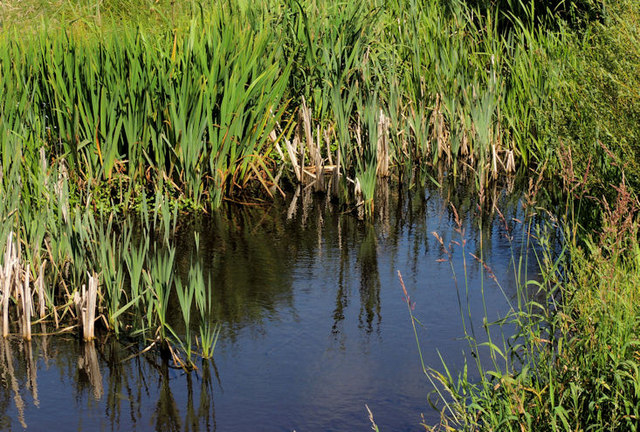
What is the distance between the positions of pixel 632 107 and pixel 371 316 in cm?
226

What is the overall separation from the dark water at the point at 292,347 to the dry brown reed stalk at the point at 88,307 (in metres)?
0.09

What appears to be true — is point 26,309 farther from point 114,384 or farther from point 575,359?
point 575,359

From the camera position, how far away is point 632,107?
594cm

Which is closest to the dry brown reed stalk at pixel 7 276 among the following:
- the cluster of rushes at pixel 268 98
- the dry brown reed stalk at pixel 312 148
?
the cluster of rushes at pixel 268 98

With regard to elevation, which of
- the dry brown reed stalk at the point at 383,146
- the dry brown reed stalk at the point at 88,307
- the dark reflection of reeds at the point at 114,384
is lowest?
the dark reflection of reeds at the point at 114,384

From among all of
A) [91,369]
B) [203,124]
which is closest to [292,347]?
[91,369]

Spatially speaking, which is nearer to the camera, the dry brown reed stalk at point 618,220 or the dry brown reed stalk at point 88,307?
the dry brown reed stalk at point 618,220

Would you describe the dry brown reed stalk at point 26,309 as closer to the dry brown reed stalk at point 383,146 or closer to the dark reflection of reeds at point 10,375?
the dark reflection of reeds at point 10,375

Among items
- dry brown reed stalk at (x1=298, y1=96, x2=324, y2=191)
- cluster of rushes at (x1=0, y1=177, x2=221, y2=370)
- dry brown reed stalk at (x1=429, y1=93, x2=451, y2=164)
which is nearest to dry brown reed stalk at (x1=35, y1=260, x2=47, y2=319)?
cluster of rushes at (x1=0, y1=177, x2=221, y2=370)

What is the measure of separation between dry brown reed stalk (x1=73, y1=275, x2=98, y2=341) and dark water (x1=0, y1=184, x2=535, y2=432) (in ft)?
0.28

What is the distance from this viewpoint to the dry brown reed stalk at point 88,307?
499cm

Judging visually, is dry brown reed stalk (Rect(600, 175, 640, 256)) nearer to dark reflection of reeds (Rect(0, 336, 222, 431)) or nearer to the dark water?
the dark water

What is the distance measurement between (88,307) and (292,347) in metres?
1.19

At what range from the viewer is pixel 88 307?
16.6 feet
